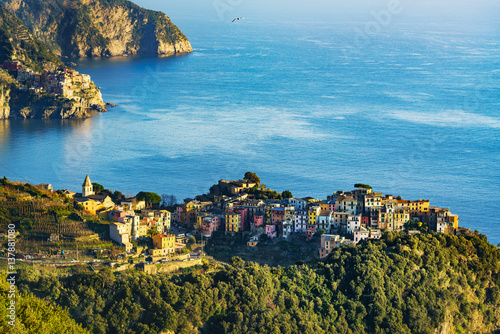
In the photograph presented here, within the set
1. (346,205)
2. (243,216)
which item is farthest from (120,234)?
(346,205)

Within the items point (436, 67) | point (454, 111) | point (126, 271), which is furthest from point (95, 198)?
point (436, 67)

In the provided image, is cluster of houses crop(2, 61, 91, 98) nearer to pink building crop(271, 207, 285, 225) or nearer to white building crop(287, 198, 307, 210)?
white building crop(287, 198, 307, 210)

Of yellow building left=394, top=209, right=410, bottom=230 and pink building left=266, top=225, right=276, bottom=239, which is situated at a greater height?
yellow building left=394, top=209, right=410, bottom=230

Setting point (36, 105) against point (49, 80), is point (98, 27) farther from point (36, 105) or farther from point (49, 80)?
point (36, 105)

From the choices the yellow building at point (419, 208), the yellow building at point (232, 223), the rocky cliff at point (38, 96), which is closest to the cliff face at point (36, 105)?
the rocky cliff at point (38, 96)

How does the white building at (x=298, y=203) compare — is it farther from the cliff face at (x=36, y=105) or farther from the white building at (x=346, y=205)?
the cliff face at (x=36, y=105)

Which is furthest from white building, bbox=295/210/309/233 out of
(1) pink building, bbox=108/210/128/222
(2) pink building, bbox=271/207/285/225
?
(1) pink building, bbox=108/210/128/222
